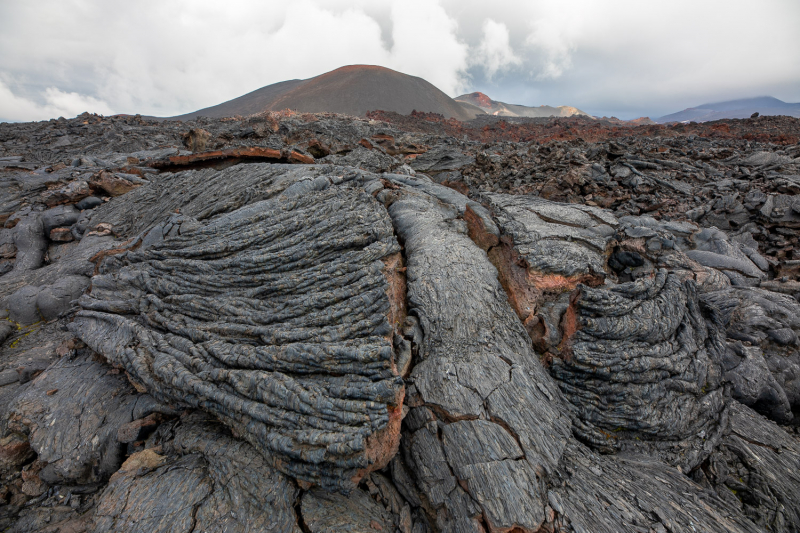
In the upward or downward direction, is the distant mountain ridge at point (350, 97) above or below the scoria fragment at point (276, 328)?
above

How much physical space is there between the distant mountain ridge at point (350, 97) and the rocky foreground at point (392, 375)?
5797cm

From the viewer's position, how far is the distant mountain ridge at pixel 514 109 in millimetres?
104081

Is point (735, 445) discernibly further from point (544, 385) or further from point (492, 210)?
point (492, 210)

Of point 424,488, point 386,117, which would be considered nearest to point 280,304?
point 424,488

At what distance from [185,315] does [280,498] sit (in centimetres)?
293

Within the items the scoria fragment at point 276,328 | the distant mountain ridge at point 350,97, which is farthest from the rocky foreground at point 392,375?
the distant mountain ridge at point 350,97

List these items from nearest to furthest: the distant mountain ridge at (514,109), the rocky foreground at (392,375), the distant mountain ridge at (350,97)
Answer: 1. the rocky foreground at (392,375)
2. the distant mountain ridge at (350,97)
3. the distant mountain ridge at (514,109)

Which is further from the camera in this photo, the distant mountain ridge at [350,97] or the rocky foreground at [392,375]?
the distant mountain ridge at [350,97]

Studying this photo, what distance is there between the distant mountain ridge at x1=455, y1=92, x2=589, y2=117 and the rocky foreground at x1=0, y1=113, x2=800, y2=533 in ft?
353

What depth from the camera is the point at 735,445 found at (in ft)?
15.3

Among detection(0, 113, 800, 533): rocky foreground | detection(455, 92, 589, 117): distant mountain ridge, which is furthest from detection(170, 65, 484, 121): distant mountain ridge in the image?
detection(0, 113, 800, 533): rocky foreground

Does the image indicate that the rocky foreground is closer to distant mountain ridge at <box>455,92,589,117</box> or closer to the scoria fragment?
the scoria fragment

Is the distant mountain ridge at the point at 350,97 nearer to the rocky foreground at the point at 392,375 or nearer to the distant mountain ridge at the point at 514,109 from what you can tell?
the distant mountain ridge at the point at 514,109

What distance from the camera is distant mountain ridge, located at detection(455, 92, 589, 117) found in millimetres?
104081
